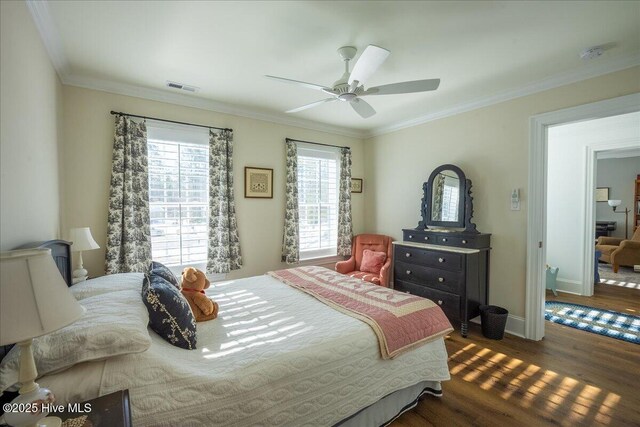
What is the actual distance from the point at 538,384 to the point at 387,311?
57.5 inches

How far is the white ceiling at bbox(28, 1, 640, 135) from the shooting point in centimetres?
185

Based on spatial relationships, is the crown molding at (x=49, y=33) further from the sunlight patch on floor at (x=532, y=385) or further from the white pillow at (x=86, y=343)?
the sunlight patch on floor at (x=532, y=385)

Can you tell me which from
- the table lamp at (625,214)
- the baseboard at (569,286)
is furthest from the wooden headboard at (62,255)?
the table lamp at (625,214)

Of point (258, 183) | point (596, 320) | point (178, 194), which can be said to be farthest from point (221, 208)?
point (596, 320)

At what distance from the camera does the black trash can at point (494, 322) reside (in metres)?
3.01

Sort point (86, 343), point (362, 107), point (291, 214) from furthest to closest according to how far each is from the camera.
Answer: point (291, 214)
point (362, 107)
point (86, 343)

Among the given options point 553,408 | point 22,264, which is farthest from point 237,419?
point 553,408

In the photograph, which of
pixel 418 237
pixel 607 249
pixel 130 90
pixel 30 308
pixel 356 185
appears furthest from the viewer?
pixel 607 249

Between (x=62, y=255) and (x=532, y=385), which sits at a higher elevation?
(x=62, y=255)

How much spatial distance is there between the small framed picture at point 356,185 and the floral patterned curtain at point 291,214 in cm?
118

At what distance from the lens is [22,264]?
79cm

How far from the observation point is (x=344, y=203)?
4648mm

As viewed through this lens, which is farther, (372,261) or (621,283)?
(621,283)

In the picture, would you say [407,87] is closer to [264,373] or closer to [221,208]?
[264,373]
